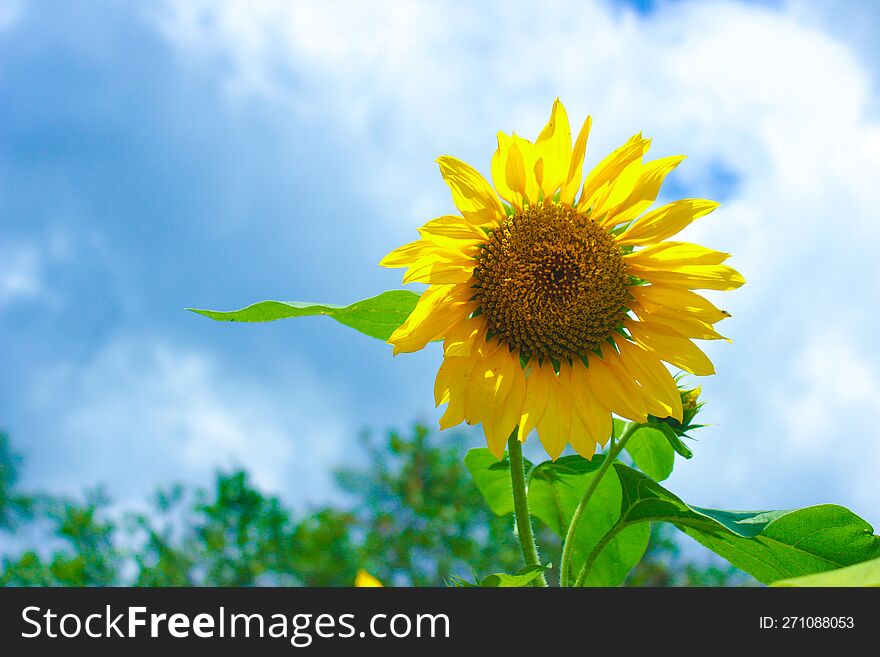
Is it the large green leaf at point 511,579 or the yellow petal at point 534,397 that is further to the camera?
the yellow petal at point 534,397

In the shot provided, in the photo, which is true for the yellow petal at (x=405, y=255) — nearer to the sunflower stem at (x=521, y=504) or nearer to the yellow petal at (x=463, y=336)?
the yellow petal at (x=463, y=336)

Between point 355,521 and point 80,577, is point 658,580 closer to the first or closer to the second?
point 355,521

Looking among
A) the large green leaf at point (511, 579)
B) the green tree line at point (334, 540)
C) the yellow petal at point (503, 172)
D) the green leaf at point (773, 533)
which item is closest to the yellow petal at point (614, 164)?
the yellow petal at point (503, 172)

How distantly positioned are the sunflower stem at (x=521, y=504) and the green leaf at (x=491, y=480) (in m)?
0.42

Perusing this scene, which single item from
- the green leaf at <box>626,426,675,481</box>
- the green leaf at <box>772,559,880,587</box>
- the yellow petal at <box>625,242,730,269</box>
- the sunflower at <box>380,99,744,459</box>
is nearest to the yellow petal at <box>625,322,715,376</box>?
the sunflower at <box>380,99,744,459</box>

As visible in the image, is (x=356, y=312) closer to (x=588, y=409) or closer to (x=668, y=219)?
(x=588, y=409)

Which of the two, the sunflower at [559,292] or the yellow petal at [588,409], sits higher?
the sunflower at [559,292]

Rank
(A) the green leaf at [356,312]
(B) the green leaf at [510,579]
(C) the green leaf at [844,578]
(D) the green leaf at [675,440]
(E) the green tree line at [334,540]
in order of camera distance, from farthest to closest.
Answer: (E) the green tree line at [334,540], (D) the green leaf at [675,440], (A) the green leaf at [356,312], (B) the green leaf at [510,579], (C) the green leaf at [844,578]

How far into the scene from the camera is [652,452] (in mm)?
1586

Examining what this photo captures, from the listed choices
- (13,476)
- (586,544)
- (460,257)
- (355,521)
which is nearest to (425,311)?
(460,257)

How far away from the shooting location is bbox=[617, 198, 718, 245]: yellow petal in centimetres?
122

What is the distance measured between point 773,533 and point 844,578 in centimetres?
65

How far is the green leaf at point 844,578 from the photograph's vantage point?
23.2 inches
